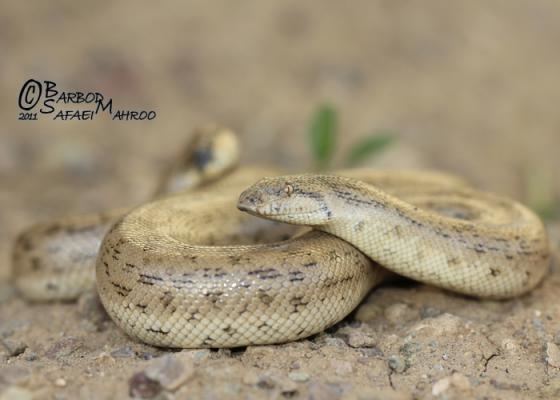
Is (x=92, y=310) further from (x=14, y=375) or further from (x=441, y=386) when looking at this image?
(x=441, y=386)

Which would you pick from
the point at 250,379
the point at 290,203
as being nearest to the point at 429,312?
the point at 290,203

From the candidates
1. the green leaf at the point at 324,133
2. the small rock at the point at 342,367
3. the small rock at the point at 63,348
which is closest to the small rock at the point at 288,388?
the small rock at the point at 342,367

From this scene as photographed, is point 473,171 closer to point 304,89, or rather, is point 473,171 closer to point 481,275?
point 304,89

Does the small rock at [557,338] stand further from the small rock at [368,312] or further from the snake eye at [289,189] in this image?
the snake eye at [289,189]

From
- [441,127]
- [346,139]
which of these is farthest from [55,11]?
[441,127]

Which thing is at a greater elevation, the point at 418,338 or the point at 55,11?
the point at 55,11

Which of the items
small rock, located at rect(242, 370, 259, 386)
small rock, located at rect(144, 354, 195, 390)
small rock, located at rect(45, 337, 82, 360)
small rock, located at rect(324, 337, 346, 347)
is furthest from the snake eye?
small rock, located at rect(45, 337, 82, 360)
